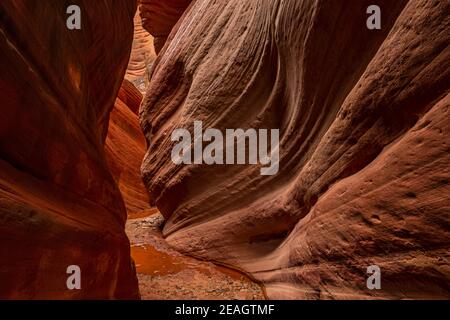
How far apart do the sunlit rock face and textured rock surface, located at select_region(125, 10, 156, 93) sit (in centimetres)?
1425

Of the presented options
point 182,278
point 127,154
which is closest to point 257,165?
point 182,278

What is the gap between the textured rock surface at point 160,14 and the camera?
9.25 m

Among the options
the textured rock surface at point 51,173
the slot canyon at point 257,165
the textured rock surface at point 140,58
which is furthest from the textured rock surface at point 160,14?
the textured rock surface at point 140,58

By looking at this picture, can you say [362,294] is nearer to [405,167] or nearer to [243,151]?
[405,167]

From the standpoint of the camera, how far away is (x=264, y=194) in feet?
13.2

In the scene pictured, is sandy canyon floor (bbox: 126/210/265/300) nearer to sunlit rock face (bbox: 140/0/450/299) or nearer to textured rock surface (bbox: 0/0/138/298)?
sunlit rock face (bbox: 140/0/450/299)

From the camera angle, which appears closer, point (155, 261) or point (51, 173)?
point (51, 173)

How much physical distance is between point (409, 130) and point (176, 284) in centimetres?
289

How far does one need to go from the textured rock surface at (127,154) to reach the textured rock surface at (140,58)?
24.6 feet

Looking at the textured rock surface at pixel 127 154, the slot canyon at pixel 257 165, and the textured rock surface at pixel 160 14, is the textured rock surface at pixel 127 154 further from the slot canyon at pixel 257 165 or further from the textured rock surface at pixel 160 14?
the slot canyon at pixel 257 165

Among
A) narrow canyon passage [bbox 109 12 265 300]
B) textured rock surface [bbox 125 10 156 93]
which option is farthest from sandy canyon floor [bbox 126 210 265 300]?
textured rock surface [bbox 125 10 156 93]

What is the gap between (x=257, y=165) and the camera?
13.5 feet

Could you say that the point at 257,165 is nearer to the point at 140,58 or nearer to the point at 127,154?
the point at 127,154

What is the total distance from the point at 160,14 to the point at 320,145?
8510 mm
